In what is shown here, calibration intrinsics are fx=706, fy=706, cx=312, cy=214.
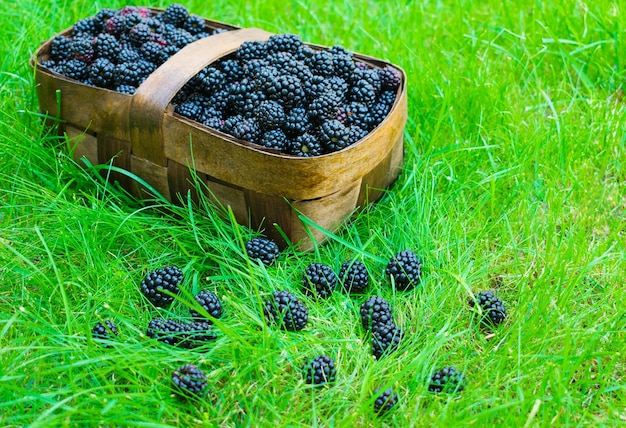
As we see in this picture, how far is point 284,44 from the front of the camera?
2695 millimetres

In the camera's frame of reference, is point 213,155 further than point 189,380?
Yes

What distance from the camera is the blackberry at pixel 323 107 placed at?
247 centimetres

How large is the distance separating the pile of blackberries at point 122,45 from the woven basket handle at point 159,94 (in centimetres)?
16

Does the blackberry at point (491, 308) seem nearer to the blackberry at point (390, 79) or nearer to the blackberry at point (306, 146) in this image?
the blackberry at point (306, 146)

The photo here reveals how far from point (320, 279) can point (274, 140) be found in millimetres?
503

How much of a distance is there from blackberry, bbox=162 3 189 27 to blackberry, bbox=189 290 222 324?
132cm

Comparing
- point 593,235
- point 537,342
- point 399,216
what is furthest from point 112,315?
point 593,235

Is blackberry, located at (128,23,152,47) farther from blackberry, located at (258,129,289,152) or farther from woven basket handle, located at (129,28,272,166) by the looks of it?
blackberry, located at (258,129,289,152)

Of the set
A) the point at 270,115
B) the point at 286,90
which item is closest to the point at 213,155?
the point at 270,115

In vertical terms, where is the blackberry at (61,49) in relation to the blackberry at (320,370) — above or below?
above

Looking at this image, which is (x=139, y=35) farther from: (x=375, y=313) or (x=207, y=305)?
(x=375, y=313)

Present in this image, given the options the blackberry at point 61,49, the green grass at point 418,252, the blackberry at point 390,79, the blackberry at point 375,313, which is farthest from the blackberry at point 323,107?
the blackberry at point 61,49

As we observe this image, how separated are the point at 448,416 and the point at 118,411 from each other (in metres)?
0.91

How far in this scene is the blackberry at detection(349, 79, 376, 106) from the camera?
2.61m
